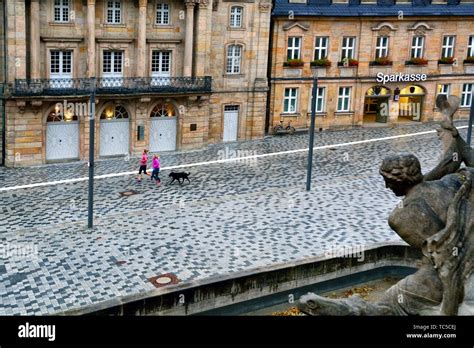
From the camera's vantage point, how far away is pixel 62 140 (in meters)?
37.7

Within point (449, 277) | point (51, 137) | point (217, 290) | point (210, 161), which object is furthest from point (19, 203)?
point (449, 277)

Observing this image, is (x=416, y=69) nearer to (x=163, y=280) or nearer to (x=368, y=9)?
(x=368, y=9)

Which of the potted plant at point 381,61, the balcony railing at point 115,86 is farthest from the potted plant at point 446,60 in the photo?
the balcony railing at point 115,86

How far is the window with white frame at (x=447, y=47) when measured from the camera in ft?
167

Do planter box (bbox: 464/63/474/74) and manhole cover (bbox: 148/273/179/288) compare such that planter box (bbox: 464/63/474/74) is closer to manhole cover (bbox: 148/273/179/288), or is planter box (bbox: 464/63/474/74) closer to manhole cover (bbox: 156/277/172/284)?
manhole cover (bbox: 148/273/179/288)

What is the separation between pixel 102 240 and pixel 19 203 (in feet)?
20.8

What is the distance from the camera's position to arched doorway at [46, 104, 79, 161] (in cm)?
3725

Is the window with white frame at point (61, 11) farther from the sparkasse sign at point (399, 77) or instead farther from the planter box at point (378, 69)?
the sparkasse sign at point (399, 77)

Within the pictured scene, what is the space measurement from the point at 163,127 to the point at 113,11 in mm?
6797

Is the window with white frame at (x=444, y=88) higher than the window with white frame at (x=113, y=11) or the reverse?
the reverse

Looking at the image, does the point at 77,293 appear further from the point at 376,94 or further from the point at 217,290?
the point at 376,94

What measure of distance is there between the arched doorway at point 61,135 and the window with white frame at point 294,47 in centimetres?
1492

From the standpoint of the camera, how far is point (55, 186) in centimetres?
3212
